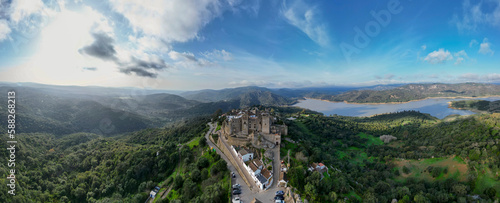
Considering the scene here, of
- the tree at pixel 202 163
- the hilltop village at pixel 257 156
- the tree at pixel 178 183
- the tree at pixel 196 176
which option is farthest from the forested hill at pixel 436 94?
the tree at pixel 178 183

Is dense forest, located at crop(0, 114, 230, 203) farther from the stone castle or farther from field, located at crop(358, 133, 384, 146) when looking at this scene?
field, located at crop(358, 133, 384, 146)

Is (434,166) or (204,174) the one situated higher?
(204,174)

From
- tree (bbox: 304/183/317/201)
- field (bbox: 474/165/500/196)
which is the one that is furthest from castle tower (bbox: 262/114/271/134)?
field (bbox: 474/165/500/196)

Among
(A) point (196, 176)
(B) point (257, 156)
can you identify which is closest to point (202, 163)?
(A) point (196, 176)

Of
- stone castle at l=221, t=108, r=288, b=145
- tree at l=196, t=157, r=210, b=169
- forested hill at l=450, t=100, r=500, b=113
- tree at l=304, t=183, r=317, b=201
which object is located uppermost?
forested hill at l=450, t=100, r=500, b=113

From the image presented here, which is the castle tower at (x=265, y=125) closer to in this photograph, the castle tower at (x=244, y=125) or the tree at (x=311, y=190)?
the castle tower at (x=244, y=125)

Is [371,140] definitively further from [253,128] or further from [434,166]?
[253,128]

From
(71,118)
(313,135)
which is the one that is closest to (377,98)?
(313,135)

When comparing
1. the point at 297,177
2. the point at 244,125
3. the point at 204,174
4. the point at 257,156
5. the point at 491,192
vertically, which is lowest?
the point at 491,192

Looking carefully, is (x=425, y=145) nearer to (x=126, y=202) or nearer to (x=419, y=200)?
(x=419, y=200)
